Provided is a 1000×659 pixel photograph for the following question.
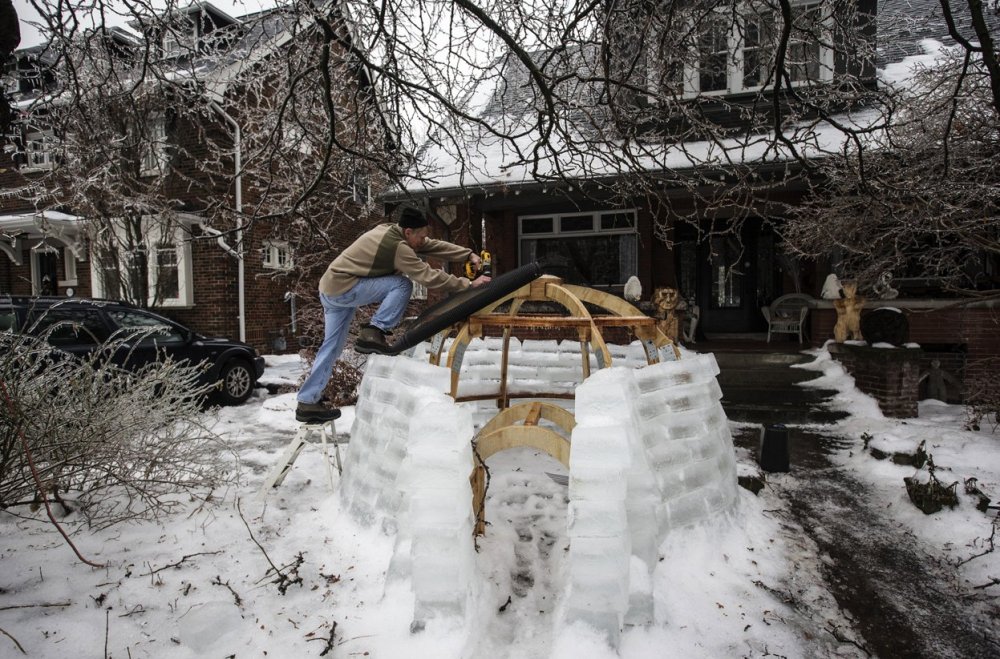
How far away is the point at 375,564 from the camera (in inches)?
122

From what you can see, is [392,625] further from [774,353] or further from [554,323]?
[774,353]

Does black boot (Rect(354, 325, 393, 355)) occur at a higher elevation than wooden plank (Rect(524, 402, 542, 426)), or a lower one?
higher

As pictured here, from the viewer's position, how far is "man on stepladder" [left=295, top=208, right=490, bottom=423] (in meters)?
3.65

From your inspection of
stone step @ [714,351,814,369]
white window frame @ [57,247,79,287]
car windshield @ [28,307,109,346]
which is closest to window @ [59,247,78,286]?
white window frame @ [57,247,79,287]

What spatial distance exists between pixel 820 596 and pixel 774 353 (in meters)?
5.82

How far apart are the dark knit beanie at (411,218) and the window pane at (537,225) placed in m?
8.42

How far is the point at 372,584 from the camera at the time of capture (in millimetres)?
2930

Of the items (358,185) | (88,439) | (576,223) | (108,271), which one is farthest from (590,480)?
(108,271)

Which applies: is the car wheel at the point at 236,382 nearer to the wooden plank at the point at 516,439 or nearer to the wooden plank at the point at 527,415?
the wooden plank at the point at 527,415

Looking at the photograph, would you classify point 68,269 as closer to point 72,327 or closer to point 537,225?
point 72,327

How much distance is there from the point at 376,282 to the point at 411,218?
528 mm

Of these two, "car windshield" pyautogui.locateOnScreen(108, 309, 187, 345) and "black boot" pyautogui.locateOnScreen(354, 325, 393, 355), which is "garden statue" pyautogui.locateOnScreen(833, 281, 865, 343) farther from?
"car windshield" pyautogui.locateOnScreen(108, 309, 187, 345)

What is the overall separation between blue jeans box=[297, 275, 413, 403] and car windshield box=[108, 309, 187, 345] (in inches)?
175

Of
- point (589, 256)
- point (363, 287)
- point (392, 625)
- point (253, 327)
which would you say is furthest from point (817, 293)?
point (253, 327)
